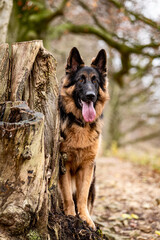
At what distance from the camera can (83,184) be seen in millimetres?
3607

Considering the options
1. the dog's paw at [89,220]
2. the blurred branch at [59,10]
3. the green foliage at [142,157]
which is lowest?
the green foliage at [142,157]

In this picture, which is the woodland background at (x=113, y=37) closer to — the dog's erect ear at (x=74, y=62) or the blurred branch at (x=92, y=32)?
the blurred branch at (x=92, y=32)

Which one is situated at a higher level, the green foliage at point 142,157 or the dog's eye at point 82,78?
the dog's eye at point 82,78

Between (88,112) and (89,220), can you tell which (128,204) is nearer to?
(89,220)

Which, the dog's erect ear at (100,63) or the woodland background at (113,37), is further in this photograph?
the woodland background at (113,37)

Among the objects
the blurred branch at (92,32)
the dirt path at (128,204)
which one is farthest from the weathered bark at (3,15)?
the blurred branch at (92,32)

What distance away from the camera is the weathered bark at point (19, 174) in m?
1.95

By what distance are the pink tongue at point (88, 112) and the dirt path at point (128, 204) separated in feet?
5.56

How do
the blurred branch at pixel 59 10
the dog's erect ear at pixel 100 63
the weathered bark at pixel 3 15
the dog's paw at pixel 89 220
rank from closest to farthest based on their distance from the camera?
the dog's paw at pixel 89 220
the dog's erect ear at pixel 100 63
the weathered bark at pixel 3 15
the blurred branch at pixel 59 10

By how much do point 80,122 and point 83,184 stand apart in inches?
36.6

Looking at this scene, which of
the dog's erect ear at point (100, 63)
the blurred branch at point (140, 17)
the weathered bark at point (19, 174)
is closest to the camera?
the weathered bark at point (19, 174)

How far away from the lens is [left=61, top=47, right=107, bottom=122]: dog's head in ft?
11.5

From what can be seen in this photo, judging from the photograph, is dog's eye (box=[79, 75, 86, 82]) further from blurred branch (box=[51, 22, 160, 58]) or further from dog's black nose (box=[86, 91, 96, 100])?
blurred branch (box=[51, 22, 160, 58])

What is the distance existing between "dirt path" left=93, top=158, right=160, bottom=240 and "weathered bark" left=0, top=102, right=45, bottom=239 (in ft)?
6.08
